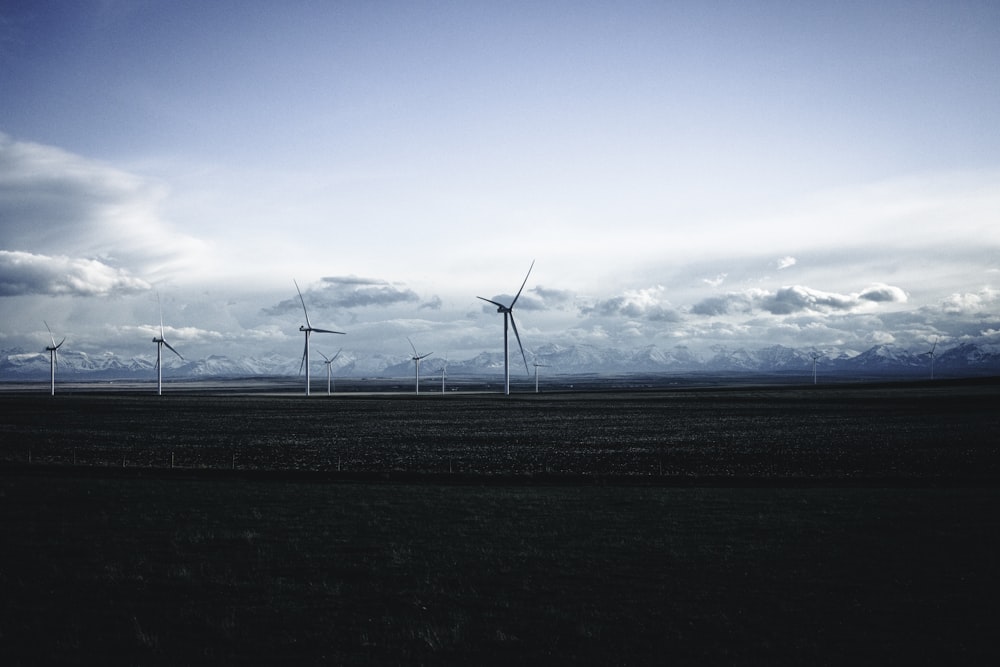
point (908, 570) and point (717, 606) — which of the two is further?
point (908, 570)

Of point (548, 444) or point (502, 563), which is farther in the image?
point (548, 444)

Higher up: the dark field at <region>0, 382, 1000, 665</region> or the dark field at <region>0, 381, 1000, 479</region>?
the dark field at <region>0, 382, 1000, 665</region>

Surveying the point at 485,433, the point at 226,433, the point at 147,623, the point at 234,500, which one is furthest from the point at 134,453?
the point at 147,623

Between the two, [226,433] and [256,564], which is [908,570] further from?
[226,433]

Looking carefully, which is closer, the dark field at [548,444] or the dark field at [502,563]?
the dark field at [502,563]

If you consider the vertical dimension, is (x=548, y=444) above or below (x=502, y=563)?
below

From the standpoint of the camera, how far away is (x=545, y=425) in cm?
7981

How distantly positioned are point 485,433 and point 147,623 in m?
55.9

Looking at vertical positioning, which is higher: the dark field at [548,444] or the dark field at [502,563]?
the dark field at [502,563]

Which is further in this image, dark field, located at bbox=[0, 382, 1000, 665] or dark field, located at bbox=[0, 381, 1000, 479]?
dark field, located at bbox=[0, 381, 1000, 479]

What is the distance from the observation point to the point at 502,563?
57.5 ft

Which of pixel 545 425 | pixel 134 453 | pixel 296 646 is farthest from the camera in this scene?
pixel 545 425

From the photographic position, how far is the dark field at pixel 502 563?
466 inches

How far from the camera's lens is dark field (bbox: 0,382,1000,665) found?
1184 cm
